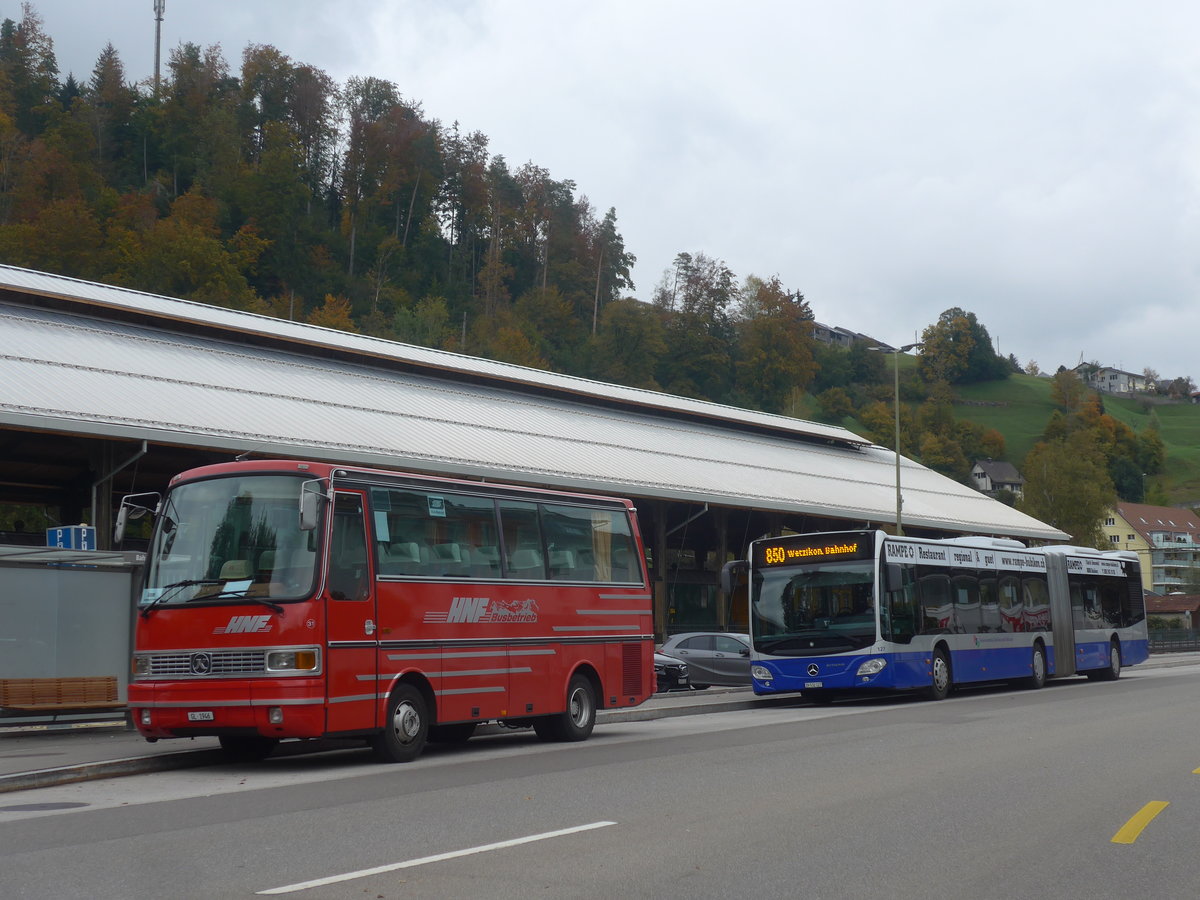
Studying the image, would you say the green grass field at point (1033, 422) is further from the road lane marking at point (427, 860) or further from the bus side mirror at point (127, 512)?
the road lane marking at point (427, 860)

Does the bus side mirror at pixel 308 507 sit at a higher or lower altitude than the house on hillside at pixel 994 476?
lower

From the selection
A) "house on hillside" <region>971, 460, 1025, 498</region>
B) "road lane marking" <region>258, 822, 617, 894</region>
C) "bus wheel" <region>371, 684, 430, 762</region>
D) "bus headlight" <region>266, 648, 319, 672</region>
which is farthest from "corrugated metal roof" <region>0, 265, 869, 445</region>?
"house on hillside" <region>971, 460, 1025, 498</region>

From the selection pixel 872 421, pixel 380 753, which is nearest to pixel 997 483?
pixel 872 421

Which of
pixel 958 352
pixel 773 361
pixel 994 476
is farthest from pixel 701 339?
pixel 958 352

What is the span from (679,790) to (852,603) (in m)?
13.0

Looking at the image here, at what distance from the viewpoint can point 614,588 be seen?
59.7 ft

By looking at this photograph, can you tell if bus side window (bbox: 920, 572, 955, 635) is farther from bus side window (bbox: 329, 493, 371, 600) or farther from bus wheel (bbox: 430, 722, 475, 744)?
bus side window (bbox: 329, 493, 371, 600)

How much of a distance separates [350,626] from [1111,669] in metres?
26.5

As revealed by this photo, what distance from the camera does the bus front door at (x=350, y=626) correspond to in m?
13.2

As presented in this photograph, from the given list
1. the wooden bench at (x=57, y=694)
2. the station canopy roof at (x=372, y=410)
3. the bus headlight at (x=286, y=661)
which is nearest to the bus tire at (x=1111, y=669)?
the station canopy roof at (x=372, y=410)

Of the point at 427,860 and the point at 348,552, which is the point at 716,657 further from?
the point at 427,860

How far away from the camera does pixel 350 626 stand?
531 inches

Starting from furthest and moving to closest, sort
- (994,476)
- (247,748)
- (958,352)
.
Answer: (958,352)
(994,476)
(247,748)

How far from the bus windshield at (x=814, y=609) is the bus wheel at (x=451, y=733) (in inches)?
338
